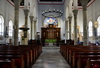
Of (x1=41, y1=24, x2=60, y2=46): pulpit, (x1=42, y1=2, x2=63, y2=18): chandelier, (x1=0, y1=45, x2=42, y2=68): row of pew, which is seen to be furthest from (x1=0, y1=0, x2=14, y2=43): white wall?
(x1=0, y1=45, x2=42, y2=68): row of pew

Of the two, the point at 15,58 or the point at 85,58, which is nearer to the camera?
the point at 15,58

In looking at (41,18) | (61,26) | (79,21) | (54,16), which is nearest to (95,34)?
(79,21)

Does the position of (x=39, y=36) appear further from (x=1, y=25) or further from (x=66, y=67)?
(x=66, y=67)

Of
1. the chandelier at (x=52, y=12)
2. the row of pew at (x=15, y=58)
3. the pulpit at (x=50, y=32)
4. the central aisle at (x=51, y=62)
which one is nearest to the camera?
the row of pew at (x=15, y=58)

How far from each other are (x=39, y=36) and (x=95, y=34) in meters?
12.0

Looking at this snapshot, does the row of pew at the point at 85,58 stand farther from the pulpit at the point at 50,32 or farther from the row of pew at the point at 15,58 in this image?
the pulpit at the point at 50,32

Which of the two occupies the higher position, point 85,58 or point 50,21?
point 50,21

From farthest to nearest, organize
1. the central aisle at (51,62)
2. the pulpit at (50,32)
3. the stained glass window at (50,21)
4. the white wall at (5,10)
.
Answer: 1. the stained glass window at (50,21)
2. the pulpit at (50,32)
3. the white wall at (5,10)
4. the central aisle at (51,62)

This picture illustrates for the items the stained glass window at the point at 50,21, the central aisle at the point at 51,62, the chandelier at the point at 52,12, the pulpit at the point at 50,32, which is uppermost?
the chandelier at the point at 52,12

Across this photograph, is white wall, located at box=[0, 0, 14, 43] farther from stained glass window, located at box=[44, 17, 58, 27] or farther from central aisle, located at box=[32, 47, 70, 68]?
central aisle, located at box=[32, 47, 70, 68]

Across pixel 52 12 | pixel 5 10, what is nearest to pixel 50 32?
pixel 52 12

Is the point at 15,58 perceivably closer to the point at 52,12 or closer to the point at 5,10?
the point at 5,10

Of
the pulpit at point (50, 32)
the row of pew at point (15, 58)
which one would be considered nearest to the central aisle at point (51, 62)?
the row of pew at point (15, 58)

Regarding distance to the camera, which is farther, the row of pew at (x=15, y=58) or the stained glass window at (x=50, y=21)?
the stained glass window at (x=50, y=21)
